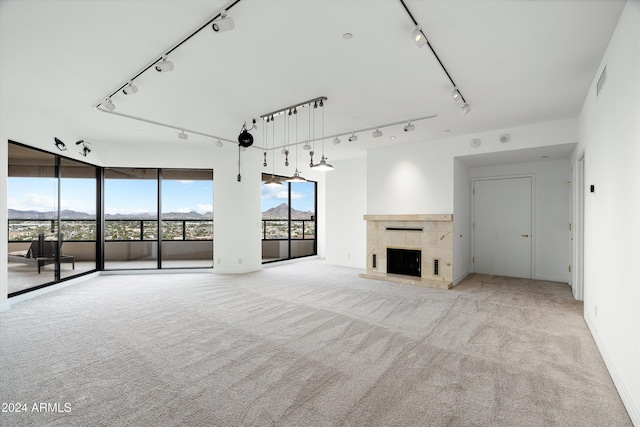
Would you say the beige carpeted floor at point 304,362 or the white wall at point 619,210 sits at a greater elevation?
the white wall at point 619,210

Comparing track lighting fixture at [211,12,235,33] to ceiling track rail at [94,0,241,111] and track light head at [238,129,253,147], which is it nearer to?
ceiling track rail at [94,0,241,111]

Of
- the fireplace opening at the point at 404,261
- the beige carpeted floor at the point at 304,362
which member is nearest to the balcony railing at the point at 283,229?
the fireplace opening at the point at 404,261

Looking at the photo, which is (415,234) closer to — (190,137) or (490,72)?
(490,72)

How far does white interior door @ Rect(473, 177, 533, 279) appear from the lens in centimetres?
636

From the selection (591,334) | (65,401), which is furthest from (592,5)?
(65,401)

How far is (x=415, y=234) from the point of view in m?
6.09

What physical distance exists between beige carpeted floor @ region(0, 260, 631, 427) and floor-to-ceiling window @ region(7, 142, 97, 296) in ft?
3.68

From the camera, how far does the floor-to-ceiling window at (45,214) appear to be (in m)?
4.86

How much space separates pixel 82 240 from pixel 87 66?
17.2 ft

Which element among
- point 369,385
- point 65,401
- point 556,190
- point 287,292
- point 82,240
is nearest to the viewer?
point 65,401

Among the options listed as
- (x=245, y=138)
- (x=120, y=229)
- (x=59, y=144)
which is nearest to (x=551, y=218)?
(x=245, y=138)

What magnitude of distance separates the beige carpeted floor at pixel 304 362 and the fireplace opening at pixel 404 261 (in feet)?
4.52

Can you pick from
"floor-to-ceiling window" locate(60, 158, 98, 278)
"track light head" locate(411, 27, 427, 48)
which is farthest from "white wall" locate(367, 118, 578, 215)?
"floor-to-ceiling window" locate(60, 158, 98, 278)

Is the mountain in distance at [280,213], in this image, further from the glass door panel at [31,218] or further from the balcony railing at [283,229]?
the glass door panel at [31,218]
